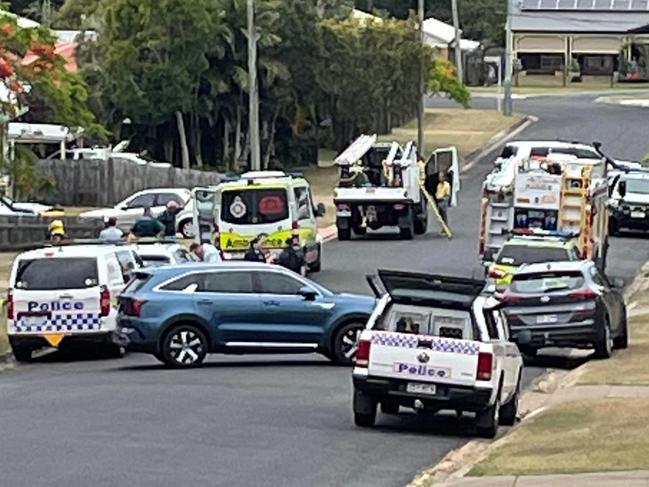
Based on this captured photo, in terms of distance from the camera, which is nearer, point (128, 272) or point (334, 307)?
point (334, 307)

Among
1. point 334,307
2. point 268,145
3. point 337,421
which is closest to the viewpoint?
point 337,421

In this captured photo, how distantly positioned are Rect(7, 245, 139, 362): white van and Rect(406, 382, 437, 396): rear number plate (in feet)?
30.2

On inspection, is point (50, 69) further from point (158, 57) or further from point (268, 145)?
point (268, 145)

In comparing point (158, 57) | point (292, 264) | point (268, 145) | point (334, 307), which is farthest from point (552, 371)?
point (268, 145)

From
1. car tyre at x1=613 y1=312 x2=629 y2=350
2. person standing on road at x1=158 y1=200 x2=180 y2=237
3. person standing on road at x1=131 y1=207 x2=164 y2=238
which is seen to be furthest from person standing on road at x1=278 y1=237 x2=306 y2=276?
car tyre at x1=613 y1=312 x2=629 y2=350

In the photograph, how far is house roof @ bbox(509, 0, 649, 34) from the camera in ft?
358

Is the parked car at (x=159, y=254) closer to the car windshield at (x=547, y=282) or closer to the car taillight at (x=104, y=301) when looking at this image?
the car taillight at (x=104, y=301)

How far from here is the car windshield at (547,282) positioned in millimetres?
28109

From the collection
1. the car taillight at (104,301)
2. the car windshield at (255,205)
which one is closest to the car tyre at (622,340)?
the car taillight at (104,301)

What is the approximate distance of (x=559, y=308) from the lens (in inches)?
1102

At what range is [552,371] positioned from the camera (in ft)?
92.5

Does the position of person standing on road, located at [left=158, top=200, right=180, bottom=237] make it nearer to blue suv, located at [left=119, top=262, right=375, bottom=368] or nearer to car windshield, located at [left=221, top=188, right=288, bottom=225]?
car windshield, located at [left=221, top=188, right=288, bottom=225]

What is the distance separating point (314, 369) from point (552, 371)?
12.6 feet

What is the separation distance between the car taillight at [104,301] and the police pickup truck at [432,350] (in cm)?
883
